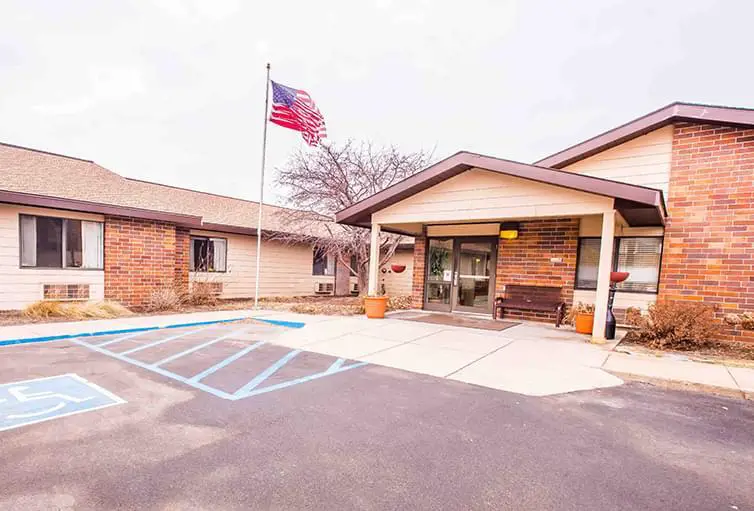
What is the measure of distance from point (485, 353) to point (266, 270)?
11447mm

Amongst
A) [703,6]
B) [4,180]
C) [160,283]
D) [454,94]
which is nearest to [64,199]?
[4,180]

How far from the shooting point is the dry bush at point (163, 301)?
1034 centimetres

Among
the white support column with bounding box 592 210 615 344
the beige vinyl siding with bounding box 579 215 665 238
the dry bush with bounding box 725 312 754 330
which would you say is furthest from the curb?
the dry bush with bounding box 725 312 754 330

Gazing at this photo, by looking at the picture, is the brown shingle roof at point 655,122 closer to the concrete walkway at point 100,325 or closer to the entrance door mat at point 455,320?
the entrance door mat at point 455,320

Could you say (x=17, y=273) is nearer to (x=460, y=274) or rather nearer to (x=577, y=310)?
(x=460, y=274)

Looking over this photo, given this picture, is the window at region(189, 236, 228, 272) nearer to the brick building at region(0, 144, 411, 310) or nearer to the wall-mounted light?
the brick building at region(0, 144, 411, 310)

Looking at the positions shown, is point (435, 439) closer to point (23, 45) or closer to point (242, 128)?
point (23, 45)

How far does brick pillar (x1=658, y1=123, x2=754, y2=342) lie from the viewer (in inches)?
283

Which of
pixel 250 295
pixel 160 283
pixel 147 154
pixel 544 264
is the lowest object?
pixel 250 295

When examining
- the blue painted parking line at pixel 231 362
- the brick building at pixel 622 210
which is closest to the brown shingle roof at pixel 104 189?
the blue painted parking line at pixel 231 362

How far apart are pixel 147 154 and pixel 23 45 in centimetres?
1374

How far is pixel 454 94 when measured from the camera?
20.0 meters

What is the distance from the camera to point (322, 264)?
17703mm

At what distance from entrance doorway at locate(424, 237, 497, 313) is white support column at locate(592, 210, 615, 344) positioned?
3.42m
